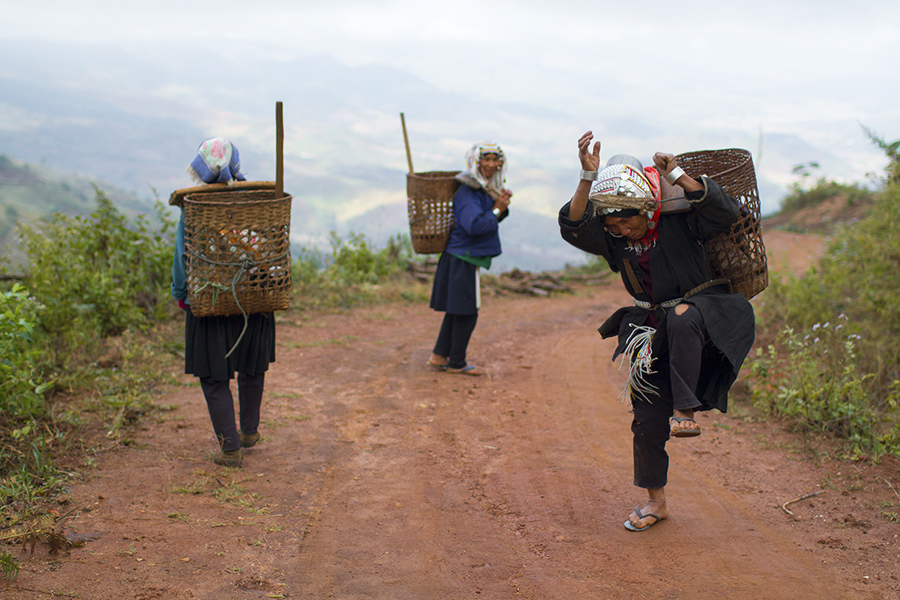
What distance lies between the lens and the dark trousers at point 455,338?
21.8ft

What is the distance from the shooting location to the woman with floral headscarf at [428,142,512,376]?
20.7 feet

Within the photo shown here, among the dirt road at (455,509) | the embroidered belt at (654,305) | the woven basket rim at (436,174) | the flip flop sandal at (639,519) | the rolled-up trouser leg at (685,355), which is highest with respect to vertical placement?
the woven basket rim at (436,174)

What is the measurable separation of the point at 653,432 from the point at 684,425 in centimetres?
38

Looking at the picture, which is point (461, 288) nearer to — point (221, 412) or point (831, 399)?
point (221, 412)

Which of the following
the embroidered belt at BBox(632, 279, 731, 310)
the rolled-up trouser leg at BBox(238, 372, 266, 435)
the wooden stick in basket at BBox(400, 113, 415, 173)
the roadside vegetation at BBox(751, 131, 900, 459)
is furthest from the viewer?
the wooden stick in basket at BBox(400, 113, 415, 173)

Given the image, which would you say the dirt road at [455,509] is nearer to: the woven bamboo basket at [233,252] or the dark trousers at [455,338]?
the dark trousers at [455,338]

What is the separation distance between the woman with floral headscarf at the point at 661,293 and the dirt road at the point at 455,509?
499 millimetres

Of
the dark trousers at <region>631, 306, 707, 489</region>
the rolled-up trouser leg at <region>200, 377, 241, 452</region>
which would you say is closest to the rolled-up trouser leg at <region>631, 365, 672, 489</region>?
the dark trousers at <region>631, 306, 707, 489</region>

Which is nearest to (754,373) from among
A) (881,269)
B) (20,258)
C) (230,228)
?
(881,269)

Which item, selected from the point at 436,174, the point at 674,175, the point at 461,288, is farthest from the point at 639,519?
the point at 436,174

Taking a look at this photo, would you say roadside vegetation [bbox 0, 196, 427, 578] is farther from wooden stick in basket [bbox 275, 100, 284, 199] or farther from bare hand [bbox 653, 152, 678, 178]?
bare hand [bbox 653, 152, 678, 178]

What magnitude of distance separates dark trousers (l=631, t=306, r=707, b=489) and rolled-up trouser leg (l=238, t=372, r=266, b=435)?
234 centimetres

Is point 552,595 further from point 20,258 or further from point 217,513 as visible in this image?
point 20,258

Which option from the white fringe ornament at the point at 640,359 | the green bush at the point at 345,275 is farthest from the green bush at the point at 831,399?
the green bush at the point at 345,275
